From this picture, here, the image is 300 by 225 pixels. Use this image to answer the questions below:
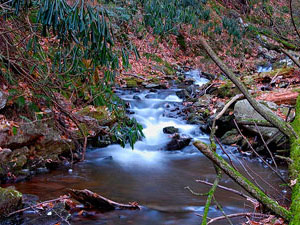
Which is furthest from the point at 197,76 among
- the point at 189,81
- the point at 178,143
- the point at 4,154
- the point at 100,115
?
the point at 4,154

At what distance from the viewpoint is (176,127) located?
361 inches

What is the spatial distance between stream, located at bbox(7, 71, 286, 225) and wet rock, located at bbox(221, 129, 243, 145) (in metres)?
0.21

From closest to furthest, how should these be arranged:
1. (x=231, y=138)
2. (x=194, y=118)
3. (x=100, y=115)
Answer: (x=100, y=115) → (x=231, y=138) → (x=194, y=118)

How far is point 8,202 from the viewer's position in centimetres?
351

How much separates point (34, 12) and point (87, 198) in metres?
3.11

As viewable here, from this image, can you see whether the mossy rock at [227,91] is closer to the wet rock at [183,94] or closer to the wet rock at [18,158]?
the wet rock at [183,94]

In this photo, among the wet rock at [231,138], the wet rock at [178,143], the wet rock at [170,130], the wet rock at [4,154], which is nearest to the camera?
the wet rock at [4,154]

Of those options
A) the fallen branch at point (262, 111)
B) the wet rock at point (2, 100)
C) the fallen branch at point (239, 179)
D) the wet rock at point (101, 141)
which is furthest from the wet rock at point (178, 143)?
the fallen branch at point (239, 179)

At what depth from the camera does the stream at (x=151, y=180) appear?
411 centimetres

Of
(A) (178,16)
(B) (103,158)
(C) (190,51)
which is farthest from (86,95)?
(C) (190,51)

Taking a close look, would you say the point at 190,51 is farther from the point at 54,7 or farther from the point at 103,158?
the point at 54,7

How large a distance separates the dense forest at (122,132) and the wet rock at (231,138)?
5 centimetres

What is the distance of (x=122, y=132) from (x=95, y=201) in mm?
1279

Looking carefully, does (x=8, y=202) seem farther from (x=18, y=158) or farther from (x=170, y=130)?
(x=170, y=130)
